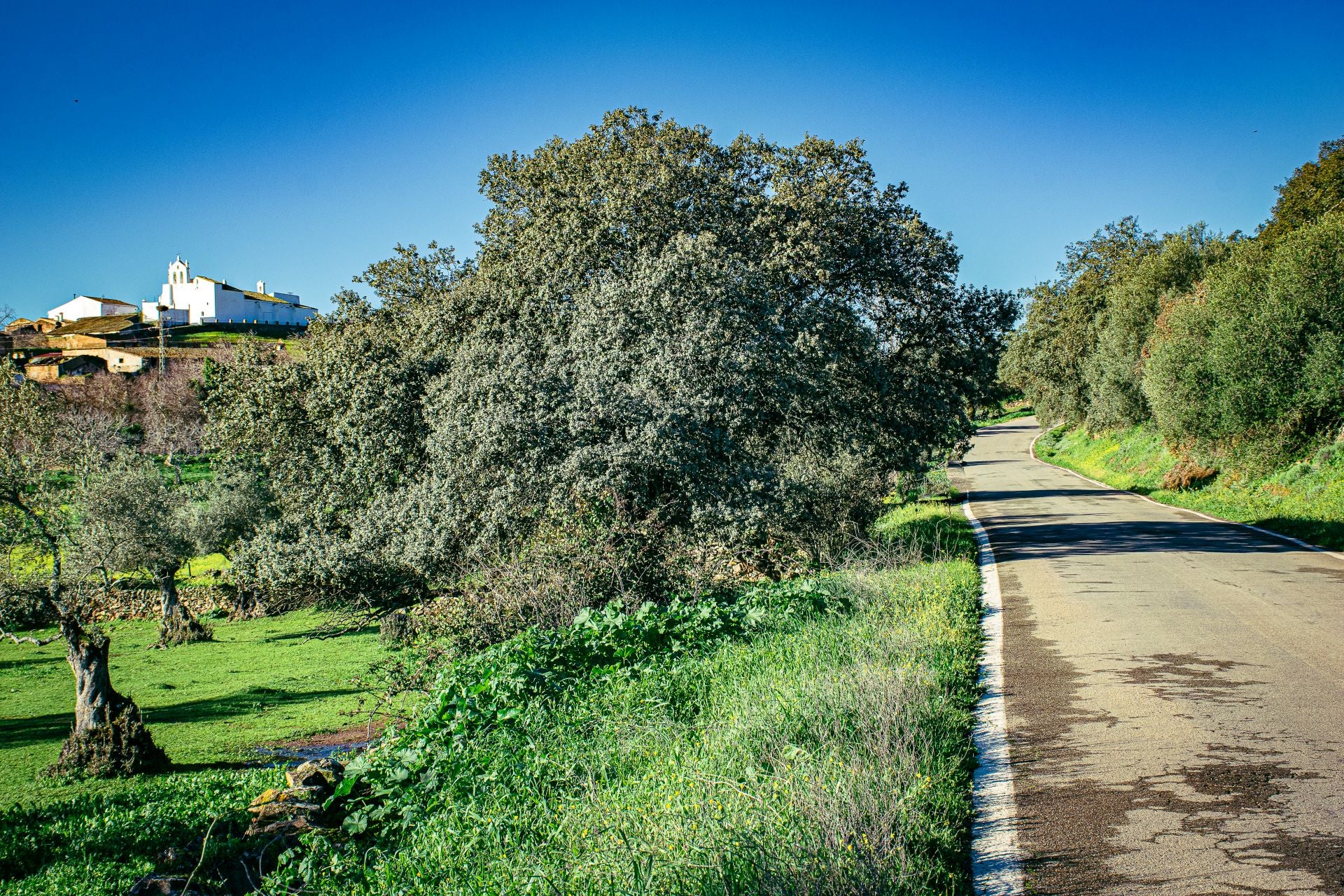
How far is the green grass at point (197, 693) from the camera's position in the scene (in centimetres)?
1441

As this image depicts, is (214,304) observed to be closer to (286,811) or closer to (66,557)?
(66,557)

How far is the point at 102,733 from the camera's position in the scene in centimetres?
1315

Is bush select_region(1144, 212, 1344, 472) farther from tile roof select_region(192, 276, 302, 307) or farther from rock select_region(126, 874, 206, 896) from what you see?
tile roof select_region(192, 276, 302, 307)

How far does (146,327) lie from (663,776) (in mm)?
112987

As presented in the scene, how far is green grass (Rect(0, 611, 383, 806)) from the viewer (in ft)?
47.3

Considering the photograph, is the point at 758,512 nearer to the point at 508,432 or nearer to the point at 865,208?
the point at 508,432

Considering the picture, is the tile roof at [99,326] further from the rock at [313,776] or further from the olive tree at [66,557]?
the rock at [313,776]

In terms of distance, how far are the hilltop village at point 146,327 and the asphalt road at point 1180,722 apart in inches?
1873

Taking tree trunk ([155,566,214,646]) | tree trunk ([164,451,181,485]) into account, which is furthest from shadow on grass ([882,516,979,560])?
tree trunk ([164,451,181,485])

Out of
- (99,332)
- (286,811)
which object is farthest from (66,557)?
(99,332)

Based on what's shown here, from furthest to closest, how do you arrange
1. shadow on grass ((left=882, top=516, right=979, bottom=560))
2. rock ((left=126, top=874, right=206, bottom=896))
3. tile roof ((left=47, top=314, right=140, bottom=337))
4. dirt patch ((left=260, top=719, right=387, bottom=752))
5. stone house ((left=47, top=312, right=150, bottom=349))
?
tile roof ((left=47, top=314, right=140, bottom=337)) → stone house ((left=47, top=312, right=150, bottom=349)) → shadow on grass ((left=882, top=516, right=979, bottom=560)) → dirt patch ((left=260, top=719, right=387, bottom=752)) → rock ((left=126, top=874, right=206, bottom=896))

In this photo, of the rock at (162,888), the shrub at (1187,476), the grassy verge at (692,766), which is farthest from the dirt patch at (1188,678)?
the shrub at (1187,476)

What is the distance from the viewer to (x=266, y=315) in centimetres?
12275

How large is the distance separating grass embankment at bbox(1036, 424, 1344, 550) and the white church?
107 metres
